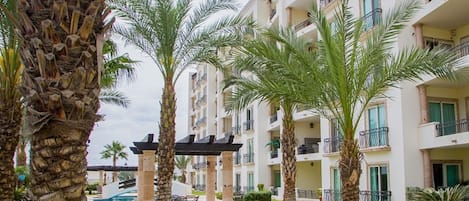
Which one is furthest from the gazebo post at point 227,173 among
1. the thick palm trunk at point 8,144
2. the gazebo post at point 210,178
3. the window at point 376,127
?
the thick palm trunk at point 8,144

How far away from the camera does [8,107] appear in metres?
11.8

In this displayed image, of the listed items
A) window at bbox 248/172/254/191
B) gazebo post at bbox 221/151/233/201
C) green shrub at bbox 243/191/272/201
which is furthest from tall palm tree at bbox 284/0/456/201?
window at bbox 248/172/254/191

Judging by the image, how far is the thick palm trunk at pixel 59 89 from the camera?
16.2 feet

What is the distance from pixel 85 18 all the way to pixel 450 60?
1048 centimetres

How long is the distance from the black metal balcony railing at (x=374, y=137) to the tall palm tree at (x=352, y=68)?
805cm

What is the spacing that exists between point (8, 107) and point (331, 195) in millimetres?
18163

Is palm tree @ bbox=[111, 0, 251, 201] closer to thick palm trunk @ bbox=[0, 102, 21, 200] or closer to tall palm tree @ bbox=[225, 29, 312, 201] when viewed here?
tall palm tree @ bbox=[225, 29, 312, 201]

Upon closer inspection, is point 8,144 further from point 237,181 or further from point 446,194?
point 237,181

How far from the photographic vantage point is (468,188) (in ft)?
57.4

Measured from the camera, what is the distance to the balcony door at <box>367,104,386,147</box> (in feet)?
70.8

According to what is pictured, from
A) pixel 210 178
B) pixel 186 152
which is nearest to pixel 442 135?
pixel 186 152

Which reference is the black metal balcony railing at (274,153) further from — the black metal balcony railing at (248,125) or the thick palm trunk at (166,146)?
the thick palm trunk at (166,146)

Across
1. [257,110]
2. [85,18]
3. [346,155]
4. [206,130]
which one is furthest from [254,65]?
[206,130]

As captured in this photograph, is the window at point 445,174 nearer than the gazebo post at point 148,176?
No
